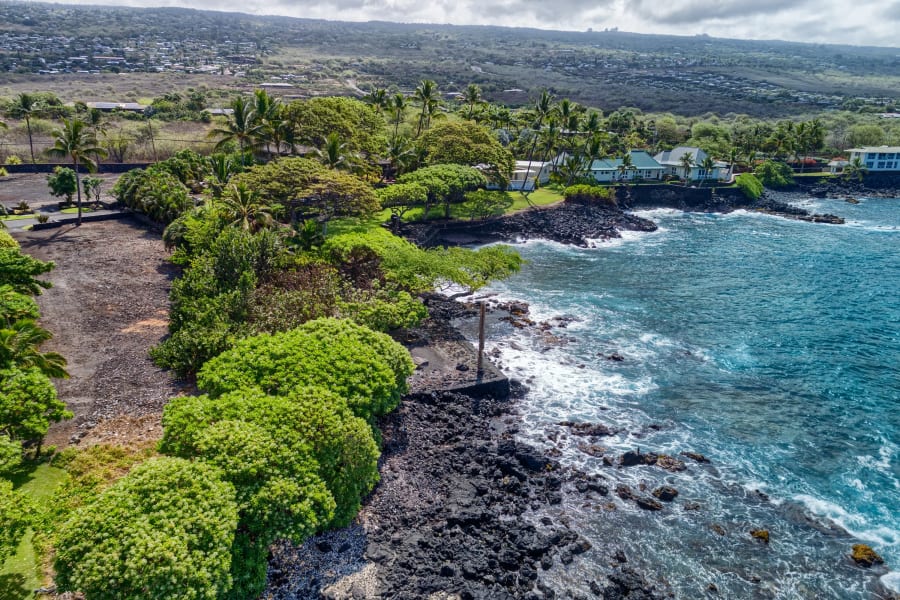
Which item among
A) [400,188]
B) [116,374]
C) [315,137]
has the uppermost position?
[315,137]

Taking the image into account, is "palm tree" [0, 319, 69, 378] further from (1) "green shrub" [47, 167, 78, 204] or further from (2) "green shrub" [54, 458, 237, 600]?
(1) "green shrub" [47, 167, 78, 204]

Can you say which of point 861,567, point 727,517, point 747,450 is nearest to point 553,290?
point 747,450

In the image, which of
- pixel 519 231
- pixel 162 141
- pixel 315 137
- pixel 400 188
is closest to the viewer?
pixel 400 188

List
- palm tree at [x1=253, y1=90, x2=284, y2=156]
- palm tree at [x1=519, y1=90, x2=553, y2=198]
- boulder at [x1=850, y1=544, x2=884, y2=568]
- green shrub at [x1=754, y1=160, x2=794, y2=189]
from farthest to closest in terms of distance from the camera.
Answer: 1. green shrub at [x1=754, y1=160, x2=794, y2=189]
2. palm tree at [x1=519, y1=90, x2=553, y2=198]
3. palm tree at [x1=253, y1=90, x2=284, y2=156]
4. boulder at [x1=850, y1=544, x2=884, y2=568]

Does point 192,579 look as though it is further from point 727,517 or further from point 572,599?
point 727,517

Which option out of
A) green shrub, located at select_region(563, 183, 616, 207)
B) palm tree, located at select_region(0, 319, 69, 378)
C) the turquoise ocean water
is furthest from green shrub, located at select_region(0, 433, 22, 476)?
green shrub, located at select_region(563, 183, 616, 207)

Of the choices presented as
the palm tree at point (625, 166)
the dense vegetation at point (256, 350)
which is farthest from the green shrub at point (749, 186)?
the dense vegetation at point (256, 350)

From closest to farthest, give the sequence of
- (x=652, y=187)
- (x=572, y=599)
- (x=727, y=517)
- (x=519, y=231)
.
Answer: (x=572, y=599)
(x=727, y=517)
(x=519, y=231)
(x=652, y=187)

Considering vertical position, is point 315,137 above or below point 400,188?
above
